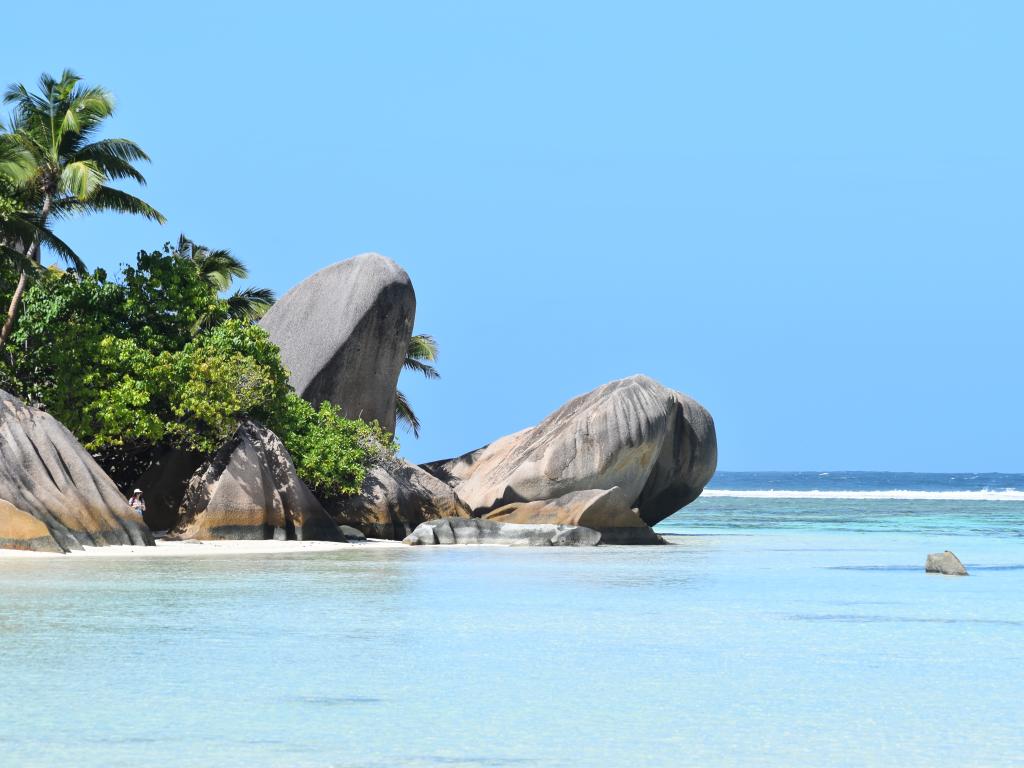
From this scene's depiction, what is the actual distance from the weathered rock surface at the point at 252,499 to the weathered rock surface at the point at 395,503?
7.54 feet

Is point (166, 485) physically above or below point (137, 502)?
above

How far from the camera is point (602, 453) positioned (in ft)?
114

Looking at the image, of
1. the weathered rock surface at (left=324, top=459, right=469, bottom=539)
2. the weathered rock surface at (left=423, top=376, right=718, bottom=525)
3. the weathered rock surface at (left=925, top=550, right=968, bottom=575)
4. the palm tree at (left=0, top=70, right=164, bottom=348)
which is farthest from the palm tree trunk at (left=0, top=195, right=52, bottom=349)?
the weathered rock surface at (left=925, top=550, right=968, bottom=575)

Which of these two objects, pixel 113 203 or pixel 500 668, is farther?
pixel 113 203

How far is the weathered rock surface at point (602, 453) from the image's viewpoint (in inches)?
1371

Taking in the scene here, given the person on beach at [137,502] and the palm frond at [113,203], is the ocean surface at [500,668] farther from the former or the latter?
the palm frond at [113,203]

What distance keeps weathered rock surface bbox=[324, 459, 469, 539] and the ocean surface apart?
35.5 feet

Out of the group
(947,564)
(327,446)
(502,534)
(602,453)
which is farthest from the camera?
(602,453)

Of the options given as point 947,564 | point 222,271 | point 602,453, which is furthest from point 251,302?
point 947,564

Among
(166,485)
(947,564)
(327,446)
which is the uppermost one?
(327,446)

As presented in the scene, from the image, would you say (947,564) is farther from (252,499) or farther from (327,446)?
(327,446)

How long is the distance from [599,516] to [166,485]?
344 inches

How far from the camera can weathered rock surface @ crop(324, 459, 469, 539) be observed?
3061 centimetres

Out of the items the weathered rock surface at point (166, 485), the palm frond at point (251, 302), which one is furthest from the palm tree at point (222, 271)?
the weathered rock surface at point (166, 485)
